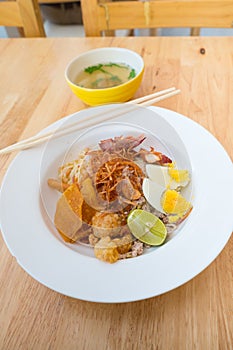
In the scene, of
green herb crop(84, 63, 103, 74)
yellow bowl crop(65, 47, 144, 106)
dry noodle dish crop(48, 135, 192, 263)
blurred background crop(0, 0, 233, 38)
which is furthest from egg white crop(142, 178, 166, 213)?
blurred background crop(0, 0, 233, 38)

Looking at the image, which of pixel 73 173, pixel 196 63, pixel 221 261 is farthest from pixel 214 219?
pixel 196 63

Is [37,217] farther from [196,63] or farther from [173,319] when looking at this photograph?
[196,63]

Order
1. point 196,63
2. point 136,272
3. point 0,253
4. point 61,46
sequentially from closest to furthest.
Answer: point 136,272, point 0,253, point 196,63, point 61,46

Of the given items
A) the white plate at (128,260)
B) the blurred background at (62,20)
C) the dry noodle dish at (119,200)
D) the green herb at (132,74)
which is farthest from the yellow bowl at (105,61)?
the blurred background at (62,20)

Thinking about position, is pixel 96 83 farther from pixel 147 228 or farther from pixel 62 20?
pixel 62 20

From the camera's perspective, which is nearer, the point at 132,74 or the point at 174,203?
the point at 174,203

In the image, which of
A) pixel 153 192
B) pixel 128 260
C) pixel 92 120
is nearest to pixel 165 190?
pixel 153 192
